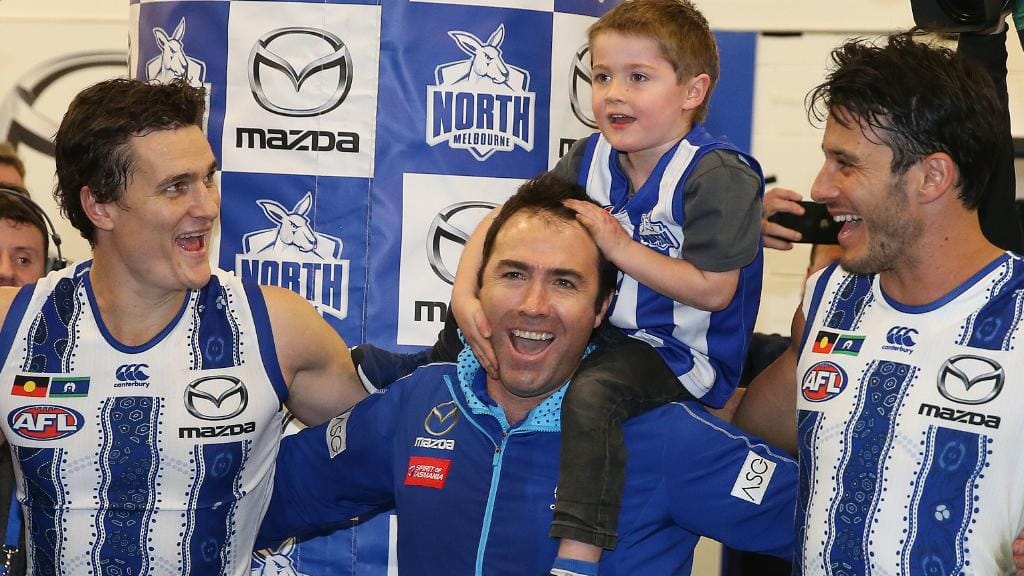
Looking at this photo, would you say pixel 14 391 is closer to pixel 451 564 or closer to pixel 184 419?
pixel 184 419

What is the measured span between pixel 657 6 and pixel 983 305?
1.20m

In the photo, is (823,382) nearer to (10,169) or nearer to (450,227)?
(450,227)

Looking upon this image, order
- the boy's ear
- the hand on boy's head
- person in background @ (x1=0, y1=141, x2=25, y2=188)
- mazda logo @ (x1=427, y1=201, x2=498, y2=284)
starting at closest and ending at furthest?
the boy's ear → the hand on boy's head → mazda logo @ (x1=427, y1=201, x2=498, y2=284) → person in background @ (x1=0, y1=141, x2=25, y2=188)

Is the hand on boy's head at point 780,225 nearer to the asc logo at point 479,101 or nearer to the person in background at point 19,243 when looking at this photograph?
the asc logo at point 479,101

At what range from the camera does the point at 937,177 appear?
2.67m

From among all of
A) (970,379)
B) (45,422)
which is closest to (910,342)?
(970,379)

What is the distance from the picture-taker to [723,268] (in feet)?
10.1

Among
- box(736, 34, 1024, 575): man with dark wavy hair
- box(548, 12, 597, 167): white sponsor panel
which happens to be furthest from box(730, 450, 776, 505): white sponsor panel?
box(548, 12, 597, 167): white sponsor panel

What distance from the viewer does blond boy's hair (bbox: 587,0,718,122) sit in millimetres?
3242

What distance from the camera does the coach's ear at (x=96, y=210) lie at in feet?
10.2

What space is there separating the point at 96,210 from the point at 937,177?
6.40 ft

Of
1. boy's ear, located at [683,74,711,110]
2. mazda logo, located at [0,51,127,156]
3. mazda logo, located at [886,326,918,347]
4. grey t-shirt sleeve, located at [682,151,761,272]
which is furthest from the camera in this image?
mazda logo, located at [0,51,127,156]

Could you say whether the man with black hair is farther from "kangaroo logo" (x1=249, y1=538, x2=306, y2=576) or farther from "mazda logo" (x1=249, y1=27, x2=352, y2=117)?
"mazda logo" (x1=249, y1=27, x2=352, y2=117)

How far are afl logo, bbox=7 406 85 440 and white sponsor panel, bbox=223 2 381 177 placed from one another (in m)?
0.94
